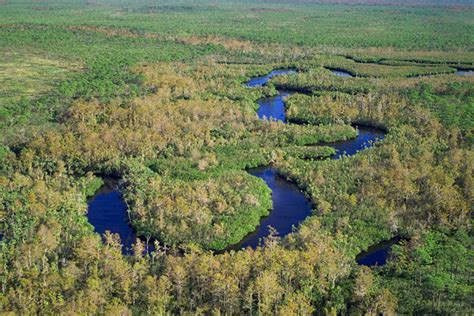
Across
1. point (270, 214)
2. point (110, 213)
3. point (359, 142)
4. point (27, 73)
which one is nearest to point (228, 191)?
point (270, 214)

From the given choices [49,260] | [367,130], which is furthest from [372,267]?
[367,130]

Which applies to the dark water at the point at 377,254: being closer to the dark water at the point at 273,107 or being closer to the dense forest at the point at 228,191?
the dense forest at the point at 228,191

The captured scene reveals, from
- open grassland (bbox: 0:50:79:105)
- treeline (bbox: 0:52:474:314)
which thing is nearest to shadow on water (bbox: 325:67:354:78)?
treeline (bbox: 0:52:474:314)

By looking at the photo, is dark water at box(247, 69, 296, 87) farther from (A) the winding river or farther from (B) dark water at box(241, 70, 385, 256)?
(A) the winding river

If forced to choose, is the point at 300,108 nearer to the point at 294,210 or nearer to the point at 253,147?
the point at 253,147

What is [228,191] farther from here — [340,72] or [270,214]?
[340,72]

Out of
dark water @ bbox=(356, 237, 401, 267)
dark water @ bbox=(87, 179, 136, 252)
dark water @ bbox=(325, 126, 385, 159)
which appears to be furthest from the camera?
dark water @ bbox=(325, 126, 385, 159)

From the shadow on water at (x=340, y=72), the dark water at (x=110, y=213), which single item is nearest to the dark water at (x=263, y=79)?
the shadow on water at (x=340, y=72)
